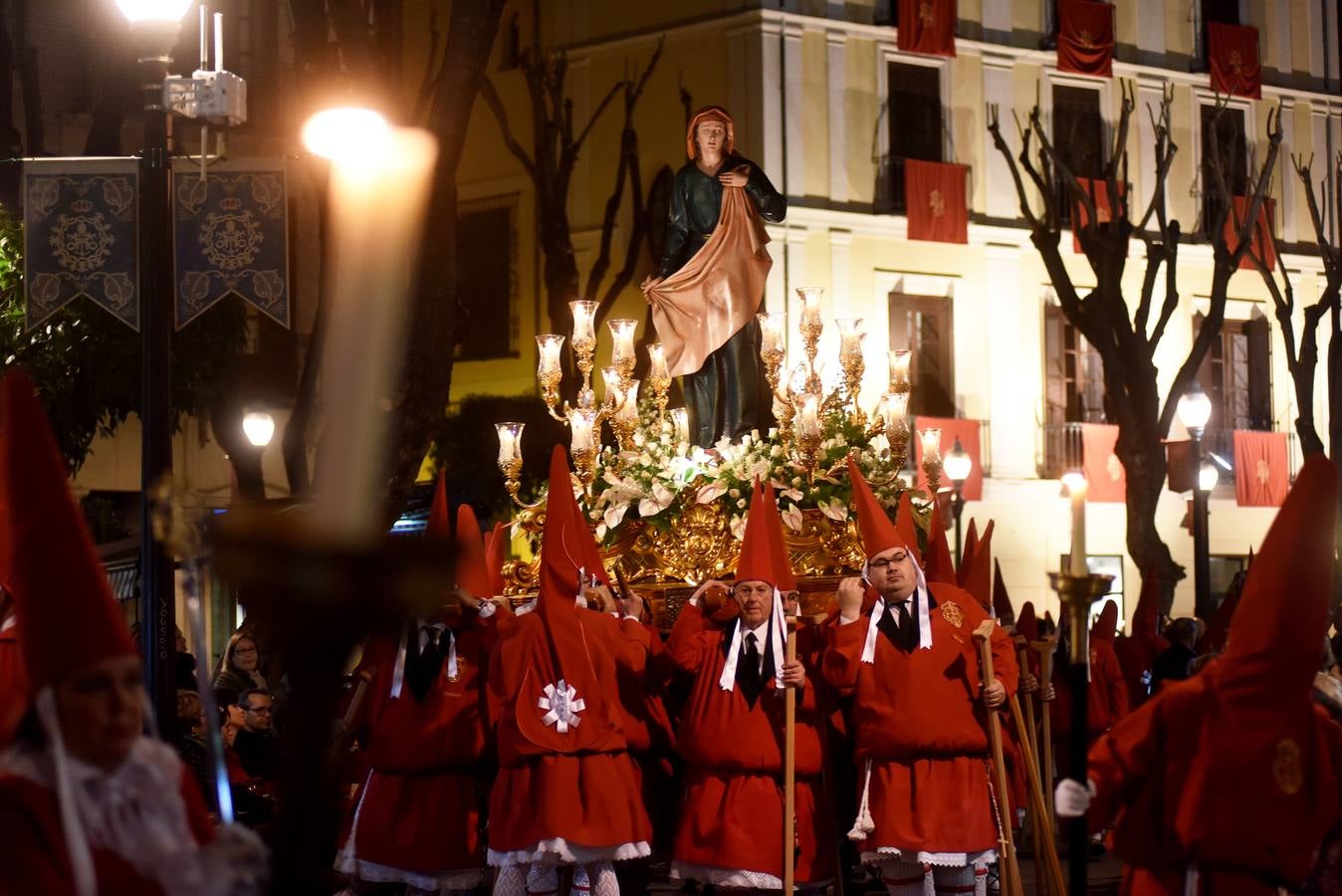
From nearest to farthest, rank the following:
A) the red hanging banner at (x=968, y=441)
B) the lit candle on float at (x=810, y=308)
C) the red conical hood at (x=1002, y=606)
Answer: the lit candle on float at (x=810, y=308), the red conical hood at (x=1002, y=606), the red hanging banner at (x=968, y=441)

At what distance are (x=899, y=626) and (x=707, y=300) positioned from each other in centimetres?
461

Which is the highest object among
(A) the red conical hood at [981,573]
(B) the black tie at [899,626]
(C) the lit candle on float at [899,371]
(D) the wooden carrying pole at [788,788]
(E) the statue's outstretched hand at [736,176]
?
(E) the statue's outstretched hand at [736,176]

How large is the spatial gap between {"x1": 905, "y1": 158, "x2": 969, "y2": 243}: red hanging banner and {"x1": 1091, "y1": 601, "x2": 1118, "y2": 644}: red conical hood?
55.9ft

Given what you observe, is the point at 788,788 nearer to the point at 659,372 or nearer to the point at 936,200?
the point at 659,372

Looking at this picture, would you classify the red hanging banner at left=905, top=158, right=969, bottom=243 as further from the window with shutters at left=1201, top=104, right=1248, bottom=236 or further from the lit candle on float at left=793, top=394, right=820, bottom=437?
the lit candle on float at left=793, top=394, right=820, bottom=437

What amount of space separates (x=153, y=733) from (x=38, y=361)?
13.4 metres

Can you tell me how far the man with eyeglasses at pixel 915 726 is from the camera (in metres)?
10.4

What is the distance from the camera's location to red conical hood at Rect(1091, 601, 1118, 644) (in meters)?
15.4

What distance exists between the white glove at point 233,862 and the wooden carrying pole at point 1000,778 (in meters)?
6.09

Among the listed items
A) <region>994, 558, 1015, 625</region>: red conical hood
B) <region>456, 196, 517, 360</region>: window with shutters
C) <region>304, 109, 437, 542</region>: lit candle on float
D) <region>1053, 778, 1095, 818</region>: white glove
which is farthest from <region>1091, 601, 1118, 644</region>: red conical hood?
<region>456, 196, 517, 360</region>: window with shutters

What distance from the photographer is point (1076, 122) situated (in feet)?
111

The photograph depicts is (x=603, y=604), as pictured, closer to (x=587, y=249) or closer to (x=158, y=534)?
(x=158, y=534)

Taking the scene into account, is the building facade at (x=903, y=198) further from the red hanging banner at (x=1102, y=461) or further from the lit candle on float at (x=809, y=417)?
the lit candle on float at (x=809, y=417)

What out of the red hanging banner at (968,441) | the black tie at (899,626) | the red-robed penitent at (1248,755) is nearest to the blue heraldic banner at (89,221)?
the black tie at (899,626)
